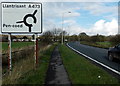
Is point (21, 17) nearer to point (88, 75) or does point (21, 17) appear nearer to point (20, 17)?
point (20, 17)

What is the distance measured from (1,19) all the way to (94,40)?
81325mm

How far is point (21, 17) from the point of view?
358 inches

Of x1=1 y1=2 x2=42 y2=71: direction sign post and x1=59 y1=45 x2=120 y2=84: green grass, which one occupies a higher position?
x1=1 y1=2 x2=42 y2=71: direction sign post

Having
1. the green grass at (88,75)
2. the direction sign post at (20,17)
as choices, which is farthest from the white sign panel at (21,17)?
the green grass at (88,75)

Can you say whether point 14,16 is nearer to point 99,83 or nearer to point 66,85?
point 66,85

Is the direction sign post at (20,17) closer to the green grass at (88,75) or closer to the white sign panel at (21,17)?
the white sign panel at (21,17)

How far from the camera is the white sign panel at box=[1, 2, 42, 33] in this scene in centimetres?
890

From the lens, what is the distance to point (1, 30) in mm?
9008

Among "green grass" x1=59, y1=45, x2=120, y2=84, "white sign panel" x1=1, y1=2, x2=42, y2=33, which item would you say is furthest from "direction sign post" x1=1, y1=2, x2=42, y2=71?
"green grass" x1=59, y1=45, x2=120, y2=84

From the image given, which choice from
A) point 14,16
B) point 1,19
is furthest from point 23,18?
point 1,19

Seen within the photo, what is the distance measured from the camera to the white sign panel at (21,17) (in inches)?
350

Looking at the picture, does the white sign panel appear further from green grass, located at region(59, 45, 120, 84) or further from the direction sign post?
green grass, located at region(59, 45, 120, 84)

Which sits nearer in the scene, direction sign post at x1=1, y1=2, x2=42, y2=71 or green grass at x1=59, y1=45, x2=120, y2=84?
green grass at x1=59, y1=45, x2=120, y2=84

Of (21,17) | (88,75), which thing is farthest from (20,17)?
(88,75)
